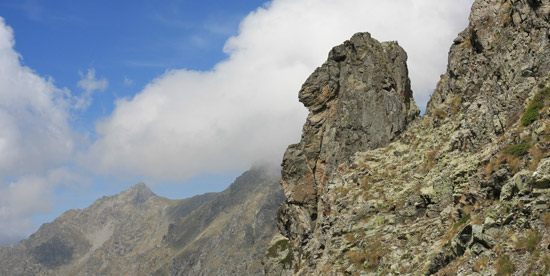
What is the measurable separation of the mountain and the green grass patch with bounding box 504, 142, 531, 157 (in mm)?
65

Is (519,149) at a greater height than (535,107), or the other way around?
(535,107)

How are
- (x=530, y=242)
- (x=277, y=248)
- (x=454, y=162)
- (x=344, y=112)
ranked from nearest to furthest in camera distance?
(x=530, y=242) → (x=454, y=162) → (x=344, y=112) → (x=277, y=248)

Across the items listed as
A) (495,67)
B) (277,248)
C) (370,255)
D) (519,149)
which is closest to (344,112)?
(495,67)

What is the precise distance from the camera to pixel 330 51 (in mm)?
73312

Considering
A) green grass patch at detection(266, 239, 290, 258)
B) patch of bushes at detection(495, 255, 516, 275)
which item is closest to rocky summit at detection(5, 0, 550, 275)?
patch of bushes at detection(495, 255, 516, 275)

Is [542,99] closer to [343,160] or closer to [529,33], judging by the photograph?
[529,33]

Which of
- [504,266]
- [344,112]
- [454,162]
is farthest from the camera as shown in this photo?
[344,112]

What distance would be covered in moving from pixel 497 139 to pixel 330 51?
47.9 m

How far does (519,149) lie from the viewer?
23047 millimetres

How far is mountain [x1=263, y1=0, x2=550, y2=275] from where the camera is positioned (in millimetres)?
20375

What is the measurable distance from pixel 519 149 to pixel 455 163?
9.41 m

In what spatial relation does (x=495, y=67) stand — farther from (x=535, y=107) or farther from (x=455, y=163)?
(x=535, y=107)

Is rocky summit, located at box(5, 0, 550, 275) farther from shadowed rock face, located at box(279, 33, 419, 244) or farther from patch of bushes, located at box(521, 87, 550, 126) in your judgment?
shadowed rock face, located at box(279, 33, 419, 244)

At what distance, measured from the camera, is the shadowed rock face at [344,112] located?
62.5 meters
